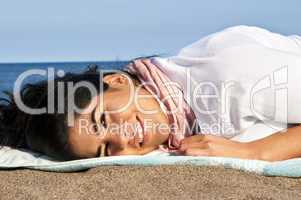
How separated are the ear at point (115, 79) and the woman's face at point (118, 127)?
0.10m

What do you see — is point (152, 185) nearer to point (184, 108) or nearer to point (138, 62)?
point (184, 108)

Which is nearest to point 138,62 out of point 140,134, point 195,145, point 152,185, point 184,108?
point 184,108

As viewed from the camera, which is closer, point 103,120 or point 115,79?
point 103,120

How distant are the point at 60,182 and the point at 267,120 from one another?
780 millimetres

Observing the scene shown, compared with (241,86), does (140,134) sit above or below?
below

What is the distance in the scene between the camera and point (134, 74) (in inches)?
94.5

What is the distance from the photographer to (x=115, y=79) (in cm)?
232

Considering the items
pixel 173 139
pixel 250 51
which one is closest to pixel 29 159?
pixel 173 139

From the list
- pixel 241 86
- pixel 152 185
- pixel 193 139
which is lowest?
pixel 152 185

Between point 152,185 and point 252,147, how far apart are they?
0.45 meters

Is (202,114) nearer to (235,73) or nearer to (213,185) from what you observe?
(235,73)

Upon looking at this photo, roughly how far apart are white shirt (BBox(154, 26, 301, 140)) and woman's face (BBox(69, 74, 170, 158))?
0.18 metres

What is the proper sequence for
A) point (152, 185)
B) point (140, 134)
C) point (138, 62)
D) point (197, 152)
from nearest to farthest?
point (152, 185)
point (197, 152)
point (140, 134)
point (138, 62)

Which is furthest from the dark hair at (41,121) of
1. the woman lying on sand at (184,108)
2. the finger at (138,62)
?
the finger at (138,62)
